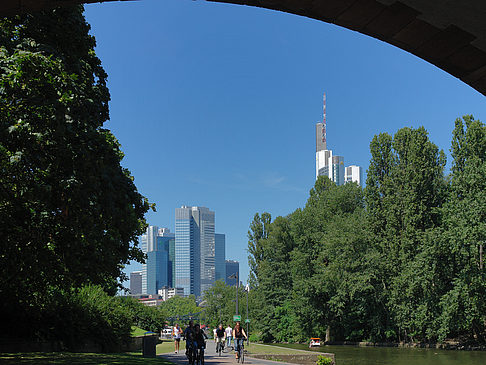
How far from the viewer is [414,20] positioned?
3201 millimetres

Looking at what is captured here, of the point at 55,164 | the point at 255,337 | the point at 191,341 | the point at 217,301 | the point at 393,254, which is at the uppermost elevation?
the point at 55,164

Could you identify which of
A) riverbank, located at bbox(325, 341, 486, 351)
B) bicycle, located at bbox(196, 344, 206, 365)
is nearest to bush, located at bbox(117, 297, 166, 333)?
riverbank, located at bbox(325, 341, 486, 351)

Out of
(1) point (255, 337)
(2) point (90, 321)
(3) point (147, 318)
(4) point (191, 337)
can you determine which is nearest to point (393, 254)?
(1) point (255, 337)

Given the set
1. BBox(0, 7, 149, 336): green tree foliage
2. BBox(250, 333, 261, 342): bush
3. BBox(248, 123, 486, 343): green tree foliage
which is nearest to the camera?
BBox(0, 7, 149, 336): green tree foliage

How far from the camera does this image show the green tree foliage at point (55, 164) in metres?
11.3

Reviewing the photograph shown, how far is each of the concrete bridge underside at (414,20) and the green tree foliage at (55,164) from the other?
8583 millimetres

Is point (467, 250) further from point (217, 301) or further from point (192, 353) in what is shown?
point (217, 301)

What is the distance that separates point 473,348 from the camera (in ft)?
154

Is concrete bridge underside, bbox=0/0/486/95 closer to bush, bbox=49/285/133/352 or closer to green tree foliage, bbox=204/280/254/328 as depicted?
bush, bbox=49/285/133/352

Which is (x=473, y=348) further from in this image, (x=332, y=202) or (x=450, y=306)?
(x=332, y=202)

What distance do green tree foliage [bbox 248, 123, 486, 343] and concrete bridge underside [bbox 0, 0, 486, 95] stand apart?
42.9 metres

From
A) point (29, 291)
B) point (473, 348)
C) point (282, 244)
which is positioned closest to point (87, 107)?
point (29, 291)

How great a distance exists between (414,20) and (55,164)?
10.5m

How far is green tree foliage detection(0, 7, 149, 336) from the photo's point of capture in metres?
11.3
